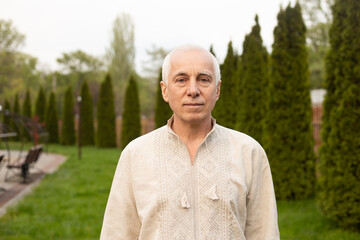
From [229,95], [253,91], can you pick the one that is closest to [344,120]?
[253,91]

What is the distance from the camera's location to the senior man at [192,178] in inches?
64.4

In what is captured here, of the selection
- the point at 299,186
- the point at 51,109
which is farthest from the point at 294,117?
the point at 51,109

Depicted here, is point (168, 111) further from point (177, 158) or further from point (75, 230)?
point (177, 158)

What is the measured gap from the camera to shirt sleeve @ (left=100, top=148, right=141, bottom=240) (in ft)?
5.72

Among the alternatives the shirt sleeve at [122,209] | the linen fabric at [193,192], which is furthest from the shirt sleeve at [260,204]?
the shirt sleeve at [122,209]

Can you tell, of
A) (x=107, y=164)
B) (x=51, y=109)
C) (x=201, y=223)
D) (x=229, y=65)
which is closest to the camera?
(x=201, y=223)

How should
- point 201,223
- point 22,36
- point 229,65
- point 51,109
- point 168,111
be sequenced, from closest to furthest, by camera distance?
1. point 201,223
2. point 229,65
3. point 168,111
4. point 51,109
5. point 22,36

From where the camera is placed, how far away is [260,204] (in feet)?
5.74

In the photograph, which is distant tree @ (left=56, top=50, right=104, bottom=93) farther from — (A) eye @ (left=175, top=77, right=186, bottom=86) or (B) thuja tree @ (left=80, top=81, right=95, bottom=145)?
(A) eye @ (left=175, top=77, right=186, bottom=86)

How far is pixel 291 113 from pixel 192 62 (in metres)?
6.25

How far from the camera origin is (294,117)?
7.57 metres

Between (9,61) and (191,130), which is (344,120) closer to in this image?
(191,130)

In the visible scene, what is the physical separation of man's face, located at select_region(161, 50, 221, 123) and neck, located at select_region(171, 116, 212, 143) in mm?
43

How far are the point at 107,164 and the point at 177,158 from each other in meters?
12.2
